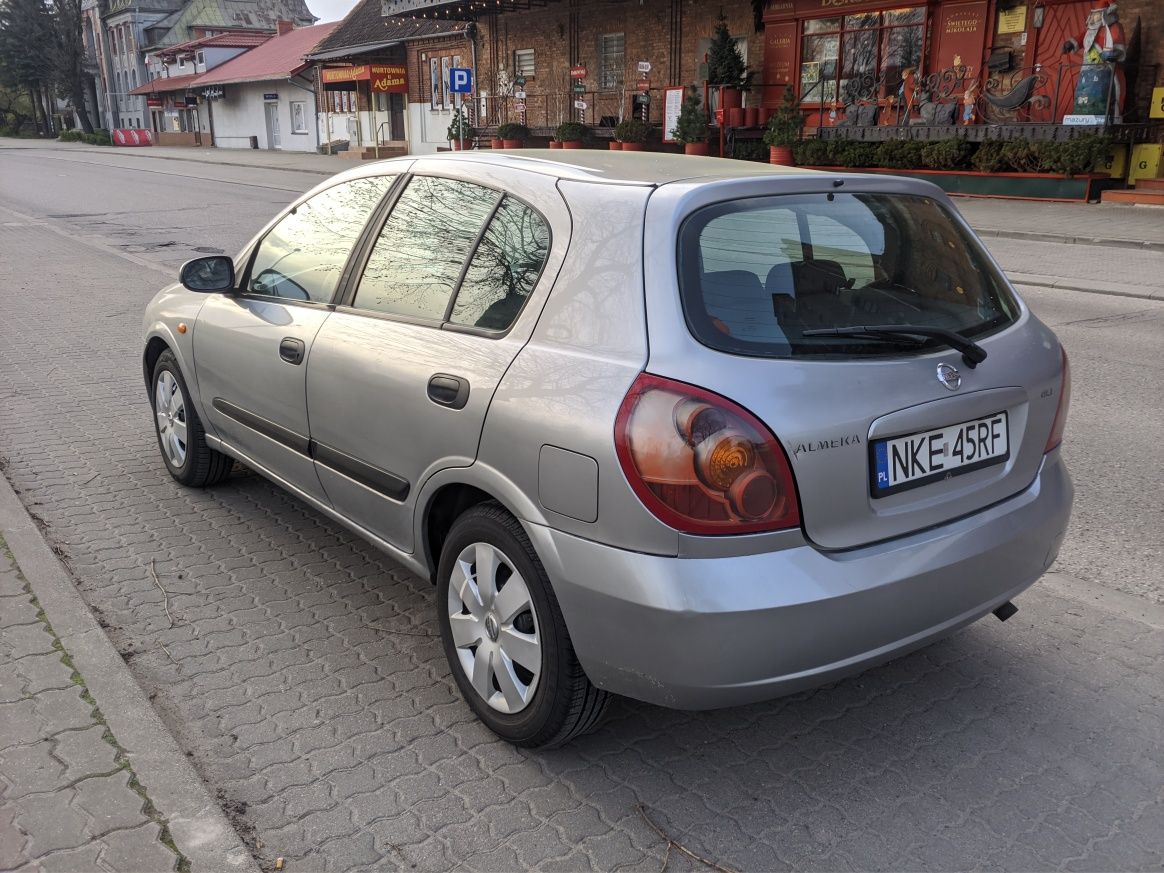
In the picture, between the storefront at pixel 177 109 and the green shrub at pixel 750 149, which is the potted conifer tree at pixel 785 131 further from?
the storefront at pixel 177 109

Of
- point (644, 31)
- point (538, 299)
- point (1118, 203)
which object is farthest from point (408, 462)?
point (644, 31)

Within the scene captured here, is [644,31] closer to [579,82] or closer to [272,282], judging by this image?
[579,82]

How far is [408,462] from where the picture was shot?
3.27 meters

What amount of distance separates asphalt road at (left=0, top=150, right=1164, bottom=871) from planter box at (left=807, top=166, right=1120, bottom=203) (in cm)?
1697

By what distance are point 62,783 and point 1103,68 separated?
22.1 metres

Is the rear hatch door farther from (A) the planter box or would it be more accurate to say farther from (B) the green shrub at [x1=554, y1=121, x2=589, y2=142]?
(B) the green shrub at [x1=554, y1=121, x2=589, y2=142]

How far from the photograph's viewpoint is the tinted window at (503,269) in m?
3.02

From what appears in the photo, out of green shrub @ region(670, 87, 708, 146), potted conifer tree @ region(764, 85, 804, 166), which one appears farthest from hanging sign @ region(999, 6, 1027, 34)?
green shrub @ region(670, 87, 708, 146)

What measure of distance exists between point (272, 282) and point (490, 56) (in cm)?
3649

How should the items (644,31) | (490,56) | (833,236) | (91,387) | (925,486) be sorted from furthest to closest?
(490,56)
(644,31)
(91,387)
(833,236)
(925,486)

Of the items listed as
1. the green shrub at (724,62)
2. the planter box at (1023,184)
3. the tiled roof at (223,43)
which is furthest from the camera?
the tiled roof at (223,43)

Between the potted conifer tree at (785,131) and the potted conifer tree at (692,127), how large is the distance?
204cm

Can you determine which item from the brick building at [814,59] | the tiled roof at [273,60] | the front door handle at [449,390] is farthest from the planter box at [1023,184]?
the tiled roof at [273,60]

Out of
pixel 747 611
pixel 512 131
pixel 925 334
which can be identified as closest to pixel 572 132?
pixel 512 131
